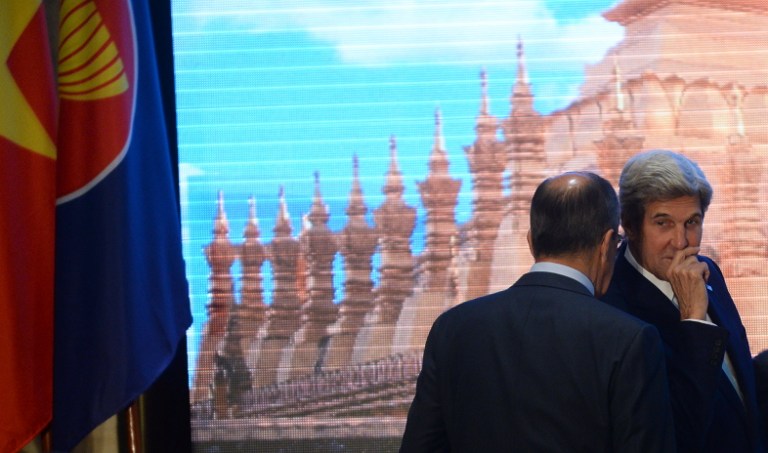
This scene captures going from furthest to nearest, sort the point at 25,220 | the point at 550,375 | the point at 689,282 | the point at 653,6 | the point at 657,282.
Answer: the point at 653,6, the point at 25,220, the point at 657,282, the point at 689,282, the point at 550,375

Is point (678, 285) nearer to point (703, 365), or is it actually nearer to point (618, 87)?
point (703, 365)

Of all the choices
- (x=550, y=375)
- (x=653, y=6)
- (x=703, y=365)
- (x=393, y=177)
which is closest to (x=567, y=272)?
(x=550, y=375)

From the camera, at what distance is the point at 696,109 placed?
3174mm

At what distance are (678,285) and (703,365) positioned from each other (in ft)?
0.69

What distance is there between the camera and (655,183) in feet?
6.89

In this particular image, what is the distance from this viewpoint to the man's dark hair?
1.81 m

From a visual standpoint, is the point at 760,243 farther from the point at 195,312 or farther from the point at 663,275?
the point at 195,312

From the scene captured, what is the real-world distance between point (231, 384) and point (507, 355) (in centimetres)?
167

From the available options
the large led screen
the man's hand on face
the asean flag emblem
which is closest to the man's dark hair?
the man's hand on face

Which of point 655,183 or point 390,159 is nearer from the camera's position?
point 655,183

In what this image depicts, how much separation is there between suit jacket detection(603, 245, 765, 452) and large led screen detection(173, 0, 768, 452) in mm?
1034

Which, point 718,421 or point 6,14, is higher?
point 6,14

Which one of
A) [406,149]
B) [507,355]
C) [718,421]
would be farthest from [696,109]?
[507,355]

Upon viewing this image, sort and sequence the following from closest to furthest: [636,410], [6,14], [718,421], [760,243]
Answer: [636,410] → [718,421] → [6,14] → [760,243]
